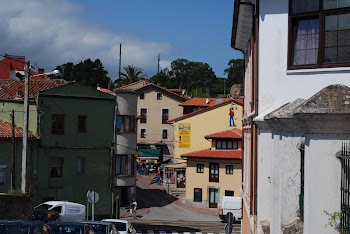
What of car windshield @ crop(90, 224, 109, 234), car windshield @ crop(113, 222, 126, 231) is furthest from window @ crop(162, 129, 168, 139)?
car windshield @ crop(90, 224, 109, 234)

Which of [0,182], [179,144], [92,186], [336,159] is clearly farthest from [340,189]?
[179,144]

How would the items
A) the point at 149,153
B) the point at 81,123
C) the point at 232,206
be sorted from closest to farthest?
the point at 81,123
the point at 232,206
the point at 149,153

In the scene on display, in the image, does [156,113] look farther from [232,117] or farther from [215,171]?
[215,171]

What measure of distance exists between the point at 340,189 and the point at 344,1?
4190mm

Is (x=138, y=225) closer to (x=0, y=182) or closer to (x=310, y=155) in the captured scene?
(x=0, y=182)

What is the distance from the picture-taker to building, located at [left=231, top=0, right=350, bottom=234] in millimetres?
7984

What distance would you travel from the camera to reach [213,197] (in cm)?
5625

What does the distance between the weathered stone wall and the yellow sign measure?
129 feet

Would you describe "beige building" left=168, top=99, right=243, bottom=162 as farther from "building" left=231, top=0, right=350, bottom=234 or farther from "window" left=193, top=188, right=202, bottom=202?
"building" left=231, top=0, right=350, bottom=234

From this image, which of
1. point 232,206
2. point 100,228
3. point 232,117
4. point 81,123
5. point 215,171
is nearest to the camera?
point 100,228

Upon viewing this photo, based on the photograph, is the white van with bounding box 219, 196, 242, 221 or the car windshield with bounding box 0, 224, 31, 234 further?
the white van with bounding box 219, 196, 242, 221

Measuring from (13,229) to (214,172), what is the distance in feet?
131

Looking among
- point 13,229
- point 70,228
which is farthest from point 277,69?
point 70,228

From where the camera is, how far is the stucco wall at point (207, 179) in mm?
54719
